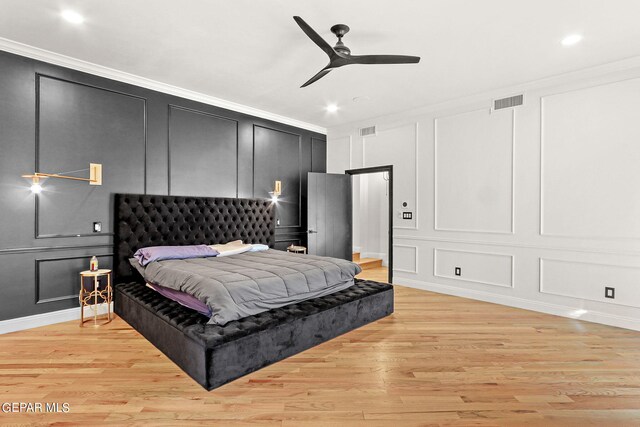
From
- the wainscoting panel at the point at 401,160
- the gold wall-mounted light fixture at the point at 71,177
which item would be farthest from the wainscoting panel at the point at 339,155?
the gold wall-mounted light fixture at the point at 71,177

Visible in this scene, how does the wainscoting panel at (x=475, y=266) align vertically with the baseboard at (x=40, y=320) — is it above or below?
above

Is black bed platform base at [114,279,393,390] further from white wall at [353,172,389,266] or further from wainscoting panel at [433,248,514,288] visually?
white wall at [353,172,389,266]

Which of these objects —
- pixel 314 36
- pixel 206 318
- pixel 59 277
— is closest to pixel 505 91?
pixel 314 36

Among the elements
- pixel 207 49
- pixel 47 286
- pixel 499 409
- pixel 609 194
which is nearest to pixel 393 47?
pixel 207 49

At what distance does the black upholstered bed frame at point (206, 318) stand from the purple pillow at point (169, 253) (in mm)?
268

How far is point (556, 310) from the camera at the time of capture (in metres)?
3.87

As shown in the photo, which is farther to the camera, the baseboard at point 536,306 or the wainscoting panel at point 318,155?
→ the wainscoting panel at point 318,155

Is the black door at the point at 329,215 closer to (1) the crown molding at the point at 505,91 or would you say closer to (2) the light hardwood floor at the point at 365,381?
(1) the crown molding at the point at 505,91

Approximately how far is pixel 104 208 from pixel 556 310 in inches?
211

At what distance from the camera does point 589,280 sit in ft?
12.0

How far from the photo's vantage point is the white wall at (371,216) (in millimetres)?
7312

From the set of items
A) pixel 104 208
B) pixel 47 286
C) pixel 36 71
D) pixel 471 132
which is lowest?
pixel 47 286

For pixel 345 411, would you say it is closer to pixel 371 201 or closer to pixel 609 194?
pixel 609 194

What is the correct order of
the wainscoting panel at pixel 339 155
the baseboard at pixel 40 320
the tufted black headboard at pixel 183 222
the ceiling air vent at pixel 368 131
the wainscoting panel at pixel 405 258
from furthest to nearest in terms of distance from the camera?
1. the wainscoting panel at pixel 339 155
2. the ceiling air vent at pixel 368 131
3. the wainscoting panel at pixel 405 258
4. the tufted black headboard at pixel 183 222
5. the baseboard at pixel 40 320
